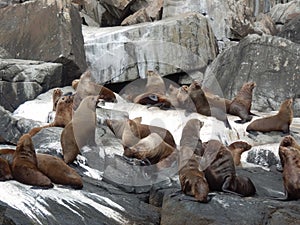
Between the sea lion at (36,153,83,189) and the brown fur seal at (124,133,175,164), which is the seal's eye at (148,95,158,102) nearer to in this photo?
the brown fur seal at (124,133,175,164)

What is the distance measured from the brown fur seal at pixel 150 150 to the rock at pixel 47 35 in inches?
247

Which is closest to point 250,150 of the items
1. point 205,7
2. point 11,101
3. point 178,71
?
point 11,101

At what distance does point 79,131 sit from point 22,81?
18.3ft

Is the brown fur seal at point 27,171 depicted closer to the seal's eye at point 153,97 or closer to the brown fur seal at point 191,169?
the brown fur seal at point 191,169

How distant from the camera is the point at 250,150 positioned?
10352mm

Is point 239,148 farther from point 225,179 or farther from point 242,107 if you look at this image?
point 225,179

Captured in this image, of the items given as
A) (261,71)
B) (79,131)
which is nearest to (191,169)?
(79,131)

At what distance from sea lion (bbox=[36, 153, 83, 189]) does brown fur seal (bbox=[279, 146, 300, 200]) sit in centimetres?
235

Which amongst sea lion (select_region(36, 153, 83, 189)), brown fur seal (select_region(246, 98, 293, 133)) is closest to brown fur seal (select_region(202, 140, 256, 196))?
sea lion (select_region(36, 153, 83, 189))

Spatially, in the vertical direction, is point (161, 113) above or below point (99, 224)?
below

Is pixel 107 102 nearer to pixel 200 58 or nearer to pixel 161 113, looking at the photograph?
pixel 161 113

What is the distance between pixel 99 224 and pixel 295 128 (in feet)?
19.8

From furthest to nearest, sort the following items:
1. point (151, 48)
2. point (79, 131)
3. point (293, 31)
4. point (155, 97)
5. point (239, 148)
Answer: point (293, 31), point (151, 48), point (155, 97), point (239, 148), point (79, 131)

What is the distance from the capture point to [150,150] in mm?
8547
